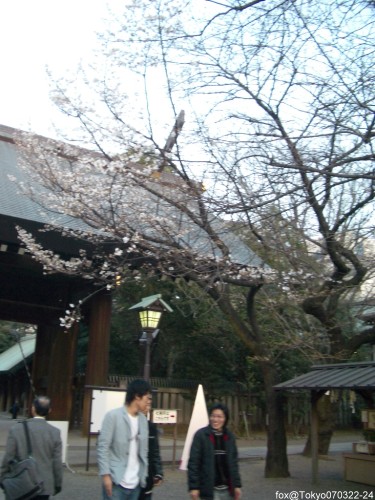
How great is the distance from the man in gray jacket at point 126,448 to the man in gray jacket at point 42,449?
1.36 ft

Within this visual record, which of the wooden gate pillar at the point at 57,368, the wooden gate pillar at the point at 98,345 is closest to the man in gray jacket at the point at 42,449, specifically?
the wooden gate pillar at the point at 98,345

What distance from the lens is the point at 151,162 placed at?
1089cm

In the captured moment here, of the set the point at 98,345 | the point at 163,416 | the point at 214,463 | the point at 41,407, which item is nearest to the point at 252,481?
the point at 163,416

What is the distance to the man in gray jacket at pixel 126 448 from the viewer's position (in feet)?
15.6

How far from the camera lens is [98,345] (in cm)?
1600

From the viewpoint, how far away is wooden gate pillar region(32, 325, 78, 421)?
1712 cm

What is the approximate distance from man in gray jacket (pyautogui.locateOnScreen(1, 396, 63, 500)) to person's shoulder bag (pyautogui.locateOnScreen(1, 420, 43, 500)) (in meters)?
0.06

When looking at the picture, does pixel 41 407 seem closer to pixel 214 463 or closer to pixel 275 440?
pixel 214 463

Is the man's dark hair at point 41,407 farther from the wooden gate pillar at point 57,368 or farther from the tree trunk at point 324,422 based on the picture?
the wooden gate pillar at point 57,368

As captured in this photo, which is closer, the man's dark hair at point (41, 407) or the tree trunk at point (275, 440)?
the man's dark hair at point (41, 407)

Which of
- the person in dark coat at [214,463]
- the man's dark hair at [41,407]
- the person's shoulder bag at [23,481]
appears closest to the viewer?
the person's shoulder bag at [23,481]

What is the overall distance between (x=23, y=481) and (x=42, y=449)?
0.29m

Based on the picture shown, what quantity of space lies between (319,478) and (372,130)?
695cm

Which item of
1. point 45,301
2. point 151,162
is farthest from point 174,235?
point 45,301
